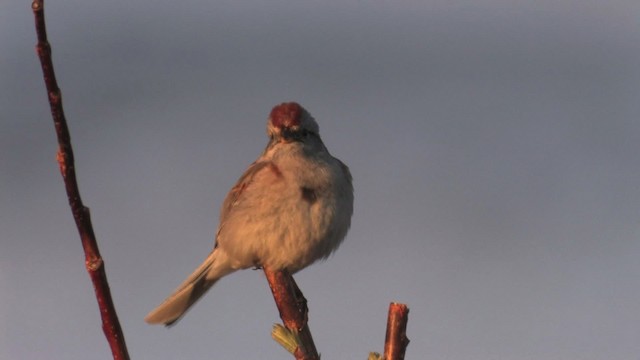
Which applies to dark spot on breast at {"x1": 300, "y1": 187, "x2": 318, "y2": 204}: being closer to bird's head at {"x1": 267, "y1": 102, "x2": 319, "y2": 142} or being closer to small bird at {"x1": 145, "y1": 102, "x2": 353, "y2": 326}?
small bird at {"x1": 145, "y1": 102, "x2": 353, "y2": 326}

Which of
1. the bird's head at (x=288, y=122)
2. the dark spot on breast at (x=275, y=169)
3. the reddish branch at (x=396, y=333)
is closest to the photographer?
the reddish branch at (x=396, y=333)

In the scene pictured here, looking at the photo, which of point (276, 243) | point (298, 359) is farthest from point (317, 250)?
point (298, 359)

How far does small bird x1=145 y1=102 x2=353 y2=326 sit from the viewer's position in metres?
6.57

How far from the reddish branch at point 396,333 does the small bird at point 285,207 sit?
138 inches

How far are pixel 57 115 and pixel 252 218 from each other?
486 cm

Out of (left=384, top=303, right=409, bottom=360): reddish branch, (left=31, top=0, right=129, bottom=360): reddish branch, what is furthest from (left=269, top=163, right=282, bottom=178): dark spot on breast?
(left=31, top=0, right=129, bottom=360): reddish branch

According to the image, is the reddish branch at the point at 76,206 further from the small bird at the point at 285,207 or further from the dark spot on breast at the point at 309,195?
the dark spot on breast at the point at 309,195

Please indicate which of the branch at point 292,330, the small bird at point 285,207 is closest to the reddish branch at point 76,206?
the branch at point 292,330

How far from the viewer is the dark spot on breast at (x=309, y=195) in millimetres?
6629

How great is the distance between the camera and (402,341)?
2584 mm

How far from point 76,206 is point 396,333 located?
1000mm

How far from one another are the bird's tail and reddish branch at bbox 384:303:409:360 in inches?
187

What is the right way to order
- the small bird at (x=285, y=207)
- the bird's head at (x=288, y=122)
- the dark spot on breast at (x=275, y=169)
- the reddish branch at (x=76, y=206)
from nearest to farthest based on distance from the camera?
the reddish branch at (x=76, y=206)
the small bird at (x=285, y=207)
the dark spot on breast at (x=275, y=169)
the bird's head at (x=288, y=122)

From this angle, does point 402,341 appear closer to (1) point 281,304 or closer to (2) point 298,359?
(2) point 298,359
